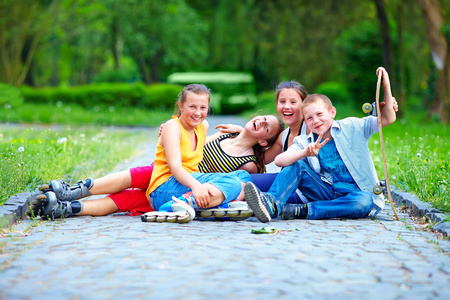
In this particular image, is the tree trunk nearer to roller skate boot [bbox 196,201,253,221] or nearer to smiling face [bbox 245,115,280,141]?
smiling face [bbox 245,115,280,141]

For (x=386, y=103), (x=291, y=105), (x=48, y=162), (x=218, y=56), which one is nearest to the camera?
(x=386, y=103)

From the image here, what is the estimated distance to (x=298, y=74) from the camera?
27.8m

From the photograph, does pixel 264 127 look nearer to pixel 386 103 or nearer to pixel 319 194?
pixel 319 194

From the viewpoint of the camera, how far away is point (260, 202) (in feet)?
17.6

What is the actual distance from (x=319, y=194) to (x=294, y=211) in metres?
0.28

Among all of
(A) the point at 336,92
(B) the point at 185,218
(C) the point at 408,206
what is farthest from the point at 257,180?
(A) the point at 336,92

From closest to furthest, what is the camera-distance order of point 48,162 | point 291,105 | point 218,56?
point 291,105 < point 48,162 < point 218,56

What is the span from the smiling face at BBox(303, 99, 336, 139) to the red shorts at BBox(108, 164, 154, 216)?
5.03 feet

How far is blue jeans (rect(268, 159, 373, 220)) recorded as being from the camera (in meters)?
5.68

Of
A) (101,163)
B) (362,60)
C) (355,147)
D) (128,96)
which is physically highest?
(362,60)

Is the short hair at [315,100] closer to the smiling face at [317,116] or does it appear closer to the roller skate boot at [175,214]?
the smiling face at [317,116]

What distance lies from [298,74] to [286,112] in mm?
22001

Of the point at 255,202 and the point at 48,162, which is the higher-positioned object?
the point at 48,162

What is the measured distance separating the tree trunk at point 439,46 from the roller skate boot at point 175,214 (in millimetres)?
14258
